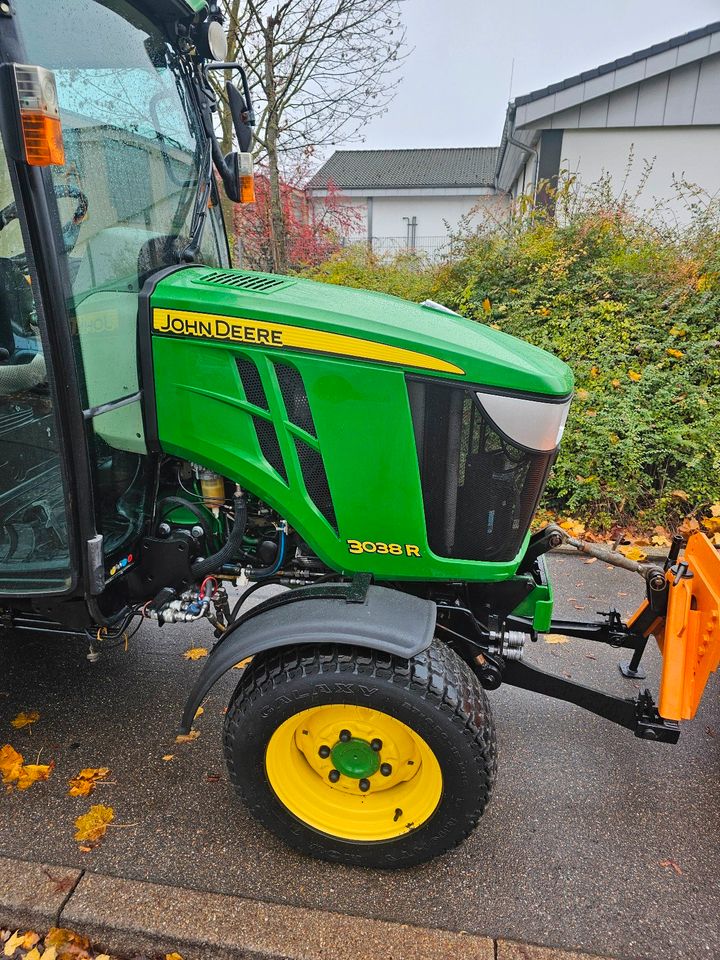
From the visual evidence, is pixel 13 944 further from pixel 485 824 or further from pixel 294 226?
pixel 294 226

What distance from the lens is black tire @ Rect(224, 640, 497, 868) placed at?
6.02 feet

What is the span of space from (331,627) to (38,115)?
1.52 metres

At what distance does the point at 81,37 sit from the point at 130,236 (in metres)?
0.56

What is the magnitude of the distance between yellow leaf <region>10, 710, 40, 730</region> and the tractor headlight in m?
2.32

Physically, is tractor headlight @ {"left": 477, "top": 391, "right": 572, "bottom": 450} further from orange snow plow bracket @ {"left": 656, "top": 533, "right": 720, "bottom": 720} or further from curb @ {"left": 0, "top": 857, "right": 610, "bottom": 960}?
curb @ {"left": 0, "top": 857, "right": 610, "bottom": 960}

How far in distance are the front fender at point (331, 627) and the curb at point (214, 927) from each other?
504 mm

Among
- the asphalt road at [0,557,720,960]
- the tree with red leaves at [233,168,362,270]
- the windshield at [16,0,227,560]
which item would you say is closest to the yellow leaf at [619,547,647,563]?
the asphalt road at [0,557,720,960]

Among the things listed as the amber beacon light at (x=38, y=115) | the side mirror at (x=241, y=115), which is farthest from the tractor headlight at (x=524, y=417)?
the side mirror at (x=241, y=115)

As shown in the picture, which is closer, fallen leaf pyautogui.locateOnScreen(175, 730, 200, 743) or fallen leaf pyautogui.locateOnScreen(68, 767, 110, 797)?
fallen leaf pyautogui.locateOnScreen(68, 767, 110, 797)

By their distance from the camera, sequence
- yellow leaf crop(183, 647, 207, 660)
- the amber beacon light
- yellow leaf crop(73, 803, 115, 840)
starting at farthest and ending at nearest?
yellow leaf crop(183, 647, 207, 660), yellow leaf crop(73, 803, 115, 840), the amber beacon light

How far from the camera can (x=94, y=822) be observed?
2174 millimetres

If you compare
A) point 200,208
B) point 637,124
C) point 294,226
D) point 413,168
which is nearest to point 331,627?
point 200,208

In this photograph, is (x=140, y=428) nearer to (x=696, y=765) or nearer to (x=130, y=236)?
(x=130, y=236)

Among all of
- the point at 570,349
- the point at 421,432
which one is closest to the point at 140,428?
the point at 421,432
